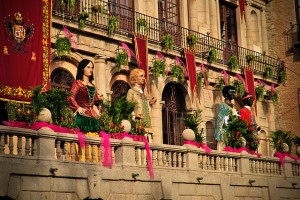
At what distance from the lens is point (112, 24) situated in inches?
997

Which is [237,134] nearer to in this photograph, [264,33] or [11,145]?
[11,145]

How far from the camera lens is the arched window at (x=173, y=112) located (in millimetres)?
28625

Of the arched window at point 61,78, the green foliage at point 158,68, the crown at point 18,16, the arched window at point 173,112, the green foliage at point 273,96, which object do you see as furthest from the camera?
the green foliage at point 273,96

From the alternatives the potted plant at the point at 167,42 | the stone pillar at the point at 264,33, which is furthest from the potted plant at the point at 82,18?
the stone pillar at the point at 264,33

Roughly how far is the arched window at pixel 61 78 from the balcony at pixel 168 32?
1.81 meters

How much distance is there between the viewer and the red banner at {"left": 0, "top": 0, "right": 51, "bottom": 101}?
19906 mm

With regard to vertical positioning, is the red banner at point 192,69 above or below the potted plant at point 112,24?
below

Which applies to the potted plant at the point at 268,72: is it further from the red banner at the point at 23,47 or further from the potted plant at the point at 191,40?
the red banner at the point at 23,47

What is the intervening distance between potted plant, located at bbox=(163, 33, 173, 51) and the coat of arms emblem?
26.1 feet

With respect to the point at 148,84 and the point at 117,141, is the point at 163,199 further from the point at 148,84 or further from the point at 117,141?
the point at 148,84

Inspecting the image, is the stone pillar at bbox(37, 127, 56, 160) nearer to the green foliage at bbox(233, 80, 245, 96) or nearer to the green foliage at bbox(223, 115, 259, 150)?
the green foliage at bbox(223, 115, 259, 150)

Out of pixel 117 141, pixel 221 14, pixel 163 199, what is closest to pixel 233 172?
pixel 163 199

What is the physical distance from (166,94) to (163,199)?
10.2 m

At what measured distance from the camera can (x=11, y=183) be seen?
15.1 m
